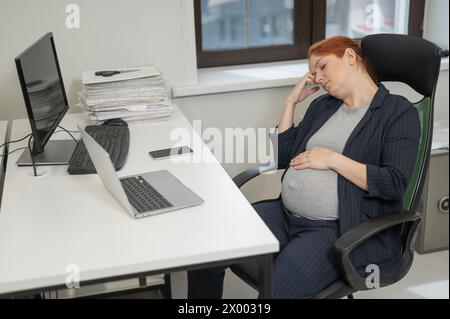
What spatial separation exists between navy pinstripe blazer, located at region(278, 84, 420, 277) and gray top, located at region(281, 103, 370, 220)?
0.04 meters

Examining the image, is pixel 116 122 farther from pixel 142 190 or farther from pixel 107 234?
pixel 107 234

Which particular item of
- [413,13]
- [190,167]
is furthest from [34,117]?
[413,13]

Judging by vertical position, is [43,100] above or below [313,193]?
above

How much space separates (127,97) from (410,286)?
57.7 inches

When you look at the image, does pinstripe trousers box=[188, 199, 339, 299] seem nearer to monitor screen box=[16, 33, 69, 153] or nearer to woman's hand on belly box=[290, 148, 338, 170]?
woman's hand on belly box=[290, 148, 338, 170]

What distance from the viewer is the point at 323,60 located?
1.92 meters

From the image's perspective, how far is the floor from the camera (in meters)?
2.46

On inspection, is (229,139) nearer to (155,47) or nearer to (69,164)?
(155,47)

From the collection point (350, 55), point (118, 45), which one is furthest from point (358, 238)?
point (118, 45)

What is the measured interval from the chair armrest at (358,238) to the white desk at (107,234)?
258 mm

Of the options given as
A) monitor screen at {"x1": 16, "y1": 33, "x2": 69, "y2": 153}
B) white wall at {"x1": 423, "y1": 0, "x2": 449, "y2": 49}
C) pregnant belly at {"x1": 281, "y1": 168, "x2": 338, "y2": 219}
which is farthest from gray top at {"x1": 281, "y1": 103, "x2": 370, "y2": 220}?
white wall at {"x1": 423, "y1": 0, "x2": 449, "y2": 49}

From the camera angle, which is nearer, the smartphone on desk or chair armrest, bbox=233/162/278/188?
the smartphone on desk

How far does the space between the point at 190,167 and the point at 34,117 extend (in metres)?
0.50

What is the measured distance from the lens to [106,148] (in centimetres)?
194
